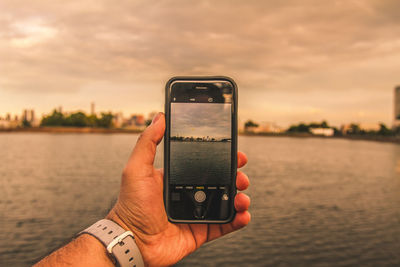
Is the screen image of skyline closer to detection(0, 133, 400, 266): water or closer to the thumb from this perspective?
the thumb

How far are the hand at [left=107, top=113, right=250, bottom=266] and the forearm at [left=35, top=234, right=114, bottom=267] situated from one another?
1.68ft

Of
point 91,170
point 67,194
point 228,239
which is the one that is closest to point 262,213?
point 228,239

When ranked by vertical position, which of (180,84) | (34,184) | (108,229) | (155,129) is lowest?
(34,184)

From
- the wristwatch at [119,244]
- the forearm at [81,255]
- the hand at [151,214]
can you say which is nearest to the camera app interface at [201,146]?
the hand at [151,214]

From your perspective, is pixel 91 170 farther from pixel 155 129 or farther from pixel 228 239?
pixel 155 129

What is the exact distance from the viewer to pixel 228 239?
725 inches

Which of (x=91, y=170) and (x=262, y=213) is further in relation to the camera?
(x=91, y=170)

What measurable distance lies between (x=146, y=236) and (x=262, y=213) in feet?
69.9

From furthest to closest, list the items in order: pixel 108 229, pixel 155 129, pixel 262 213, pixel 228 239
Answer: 1. pixel 262 213
2. pixel 228 239
3. pixel 155 129
4. pixel 108 229

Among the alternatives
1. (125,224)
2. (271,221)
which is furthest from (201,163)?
(271,221)

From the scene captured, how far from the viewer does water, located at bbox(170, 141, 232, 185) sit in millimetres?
3943

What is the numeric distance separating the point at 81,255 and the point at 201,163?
1711 millimetres

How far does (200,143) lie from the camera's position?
13.4ft

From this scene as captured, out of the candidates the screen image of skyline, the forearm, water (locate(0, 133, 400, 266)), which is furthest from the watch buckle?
water (locate(0, 133, 400, 266))
